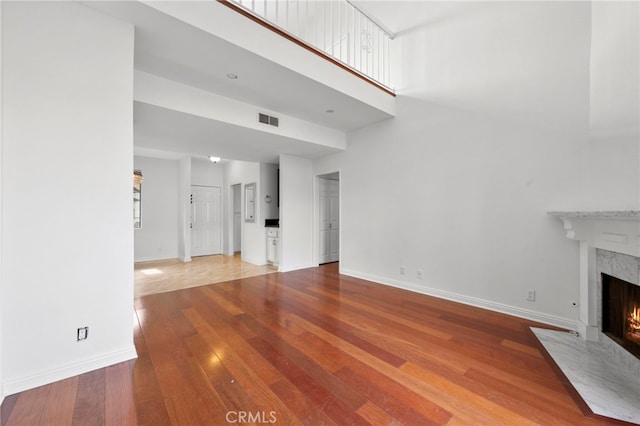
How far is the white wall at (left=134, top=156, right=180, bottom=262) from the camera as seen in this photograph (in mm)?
6605

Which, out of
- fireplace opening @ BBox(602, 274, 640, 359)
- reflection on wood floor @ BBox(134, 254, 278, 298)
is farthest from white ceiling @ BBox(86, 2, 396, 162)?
fireplace opening @ BBox(602, 274, 640, 359)

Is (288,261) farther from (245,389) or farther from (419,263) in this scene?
(245,389)

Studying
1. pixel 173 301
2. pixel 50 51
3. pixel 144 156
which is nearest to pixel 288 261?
pixel 173 301

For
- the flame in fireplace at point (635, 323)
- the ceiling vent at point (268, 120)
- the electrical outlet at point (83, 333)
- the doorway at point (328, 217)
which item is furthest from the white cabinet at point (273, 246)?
the flame in fireplace at point (635, 323)

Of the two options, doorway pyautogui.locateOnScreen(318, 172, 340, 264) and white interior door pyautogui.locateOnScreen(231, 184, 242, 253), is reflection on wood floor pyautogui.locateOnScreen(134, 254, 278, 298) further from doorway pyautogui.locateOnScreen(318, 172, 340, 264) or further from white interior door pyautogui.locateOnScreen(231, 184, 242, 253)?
doorway pyautogui.locateOnScreen(318, 172, 340, 264)

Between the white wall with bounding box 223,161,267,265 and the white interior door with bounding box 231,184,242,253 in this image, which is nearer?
the white wall with bounding box 223,161,267,265

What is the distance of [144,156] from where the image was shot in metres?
6.61

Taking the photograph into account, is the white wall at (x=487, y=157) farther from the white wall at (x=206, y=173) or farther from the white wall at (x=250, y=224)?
the white wall at (x=206, y=173)

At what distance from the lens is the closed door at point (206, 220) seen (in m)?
7.28

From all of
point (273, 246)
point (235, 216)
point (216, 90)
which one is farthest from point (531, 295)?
point (235, 216)

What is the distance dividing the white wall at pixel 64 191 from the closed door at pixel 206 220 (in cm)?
555

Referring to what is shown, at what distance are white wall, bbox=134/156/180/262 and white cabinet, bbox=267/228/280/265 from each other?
2.98 meters

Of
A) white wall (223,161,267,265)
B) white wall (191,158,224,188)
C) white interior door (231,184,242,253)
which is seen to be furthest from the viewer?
white interior door (231,184,242,253)

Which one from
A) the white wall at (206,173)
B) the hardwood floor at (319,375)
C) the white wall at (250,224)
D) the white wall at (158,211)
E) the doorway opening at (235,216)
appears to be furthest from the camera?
the doorway opening at (235,216)
